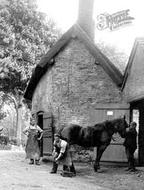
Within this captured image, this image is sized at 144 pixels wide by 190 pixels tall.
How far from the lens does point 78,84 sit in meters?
16.7

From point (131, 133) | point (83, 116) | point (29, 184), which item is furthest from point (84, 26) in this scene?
point (29, 184)

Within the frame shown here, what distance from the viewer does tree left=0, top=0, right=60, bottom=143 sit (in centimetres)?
2991

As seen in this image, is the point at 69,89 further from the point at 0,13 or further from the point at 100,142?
the point at 0,13

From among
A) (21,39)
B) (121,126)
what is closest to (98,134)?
(121,126)

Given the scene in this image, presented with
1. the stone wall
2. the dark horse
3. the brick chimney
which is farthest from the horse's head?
the brick chimney

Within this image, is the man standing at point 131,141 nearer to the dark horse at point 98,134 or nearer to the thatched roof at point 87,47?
the dark horse at point 98,134

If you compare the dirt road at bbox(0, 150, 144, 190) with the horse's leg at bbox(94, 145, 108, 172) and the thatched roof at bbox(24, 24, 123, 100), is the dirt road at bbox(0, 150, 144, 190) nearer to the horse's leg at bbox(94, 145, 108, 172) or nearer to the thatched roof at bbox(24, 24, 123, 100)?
the horse's leg at bbox(94, 145, 108, 172)

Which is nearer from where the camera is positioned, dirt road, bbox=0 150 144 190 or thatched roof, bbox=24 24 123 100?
dirt road, bbox=0 150 144 190

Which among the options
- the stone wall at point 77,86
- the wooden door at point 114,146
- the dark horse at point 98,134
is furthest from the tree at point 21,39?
the dark horse at point 98,134

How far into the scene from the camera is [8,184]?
29.8 ft

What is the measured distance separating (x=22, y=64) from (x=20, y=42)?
5.69ft
